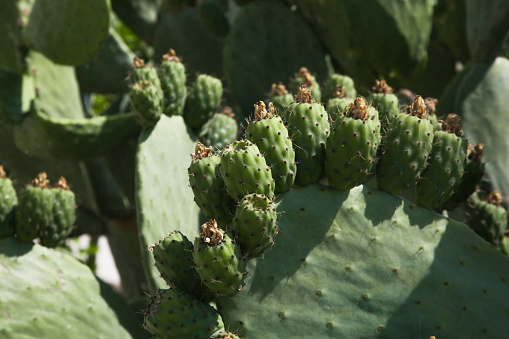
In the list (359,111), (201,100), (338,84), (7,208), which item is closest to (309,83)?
(338,84)

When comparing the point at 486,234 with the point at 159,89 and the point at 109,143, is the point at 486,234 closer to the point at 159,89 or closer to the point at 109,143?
the point at 159,89

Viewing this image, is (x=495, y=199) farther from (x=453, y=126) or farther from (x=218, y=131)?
(x=218, y=131)

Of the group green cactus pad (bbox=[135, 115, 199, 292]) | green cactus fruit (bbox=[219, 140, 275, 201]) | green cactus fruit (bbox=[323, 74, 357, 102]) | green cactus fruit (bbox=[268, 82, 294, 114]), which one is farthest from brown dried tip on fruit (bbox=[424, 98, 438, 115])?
green cactus pad (bbox=[135, 115, 199, 292])

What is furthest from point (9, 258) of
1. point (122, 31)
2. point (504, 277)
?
point (122, 31)

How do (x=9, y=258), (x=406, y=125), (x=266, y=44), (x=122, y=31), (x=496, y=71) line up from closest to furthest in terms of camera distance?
(x=406, y=125) < (x=9, y=258) < (x=496, y=71) < (x=266, y=44) < (x=122, y=31)

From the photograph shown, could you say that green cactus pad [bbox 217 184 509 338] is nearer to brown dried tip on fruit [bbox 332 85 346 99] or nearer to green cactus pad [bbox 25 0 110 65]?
brown dried tip on fruit [bbox 332 85 346 99]
